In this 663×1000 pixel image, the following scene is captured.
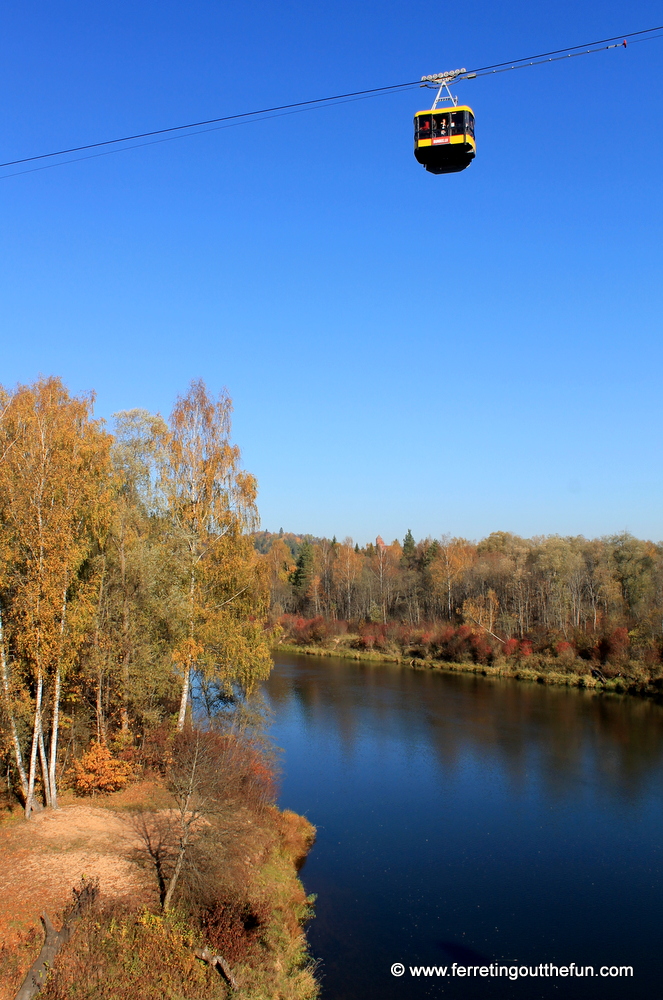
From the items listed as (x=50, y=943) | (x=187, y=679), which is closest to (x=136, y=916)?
(x=50, y=943)

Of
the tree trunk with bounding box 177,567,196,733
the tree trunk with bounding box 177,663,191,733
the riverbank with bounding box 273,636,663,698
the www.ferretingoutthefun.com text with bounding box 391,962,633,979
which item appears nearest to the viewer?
the www.ferretingoutthefun.com text with bounding box 391,962,633,979

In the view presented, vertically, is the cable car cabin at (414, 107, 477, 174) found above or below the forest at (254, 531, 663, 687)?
above

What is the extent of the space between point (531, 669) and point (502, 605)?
11.5 metres

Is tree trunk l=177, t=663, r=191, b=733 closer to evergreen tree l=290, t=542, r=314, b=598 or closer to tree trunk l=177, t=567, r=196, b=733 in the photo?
tree trunk l=177, t=567, r=196, b=733

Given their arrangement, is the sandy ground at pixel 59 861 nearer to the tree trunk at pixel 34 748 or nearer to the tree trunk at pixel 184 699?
the tree trunk at pixel 34 748

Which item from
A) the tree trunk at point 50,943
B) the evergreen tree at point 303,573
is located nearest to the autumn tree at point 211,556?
the tree trunk at point 50,943

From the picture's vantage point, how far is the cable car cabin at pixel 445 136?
9680mm

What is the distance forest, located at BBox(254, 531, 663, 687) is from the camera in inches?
1548

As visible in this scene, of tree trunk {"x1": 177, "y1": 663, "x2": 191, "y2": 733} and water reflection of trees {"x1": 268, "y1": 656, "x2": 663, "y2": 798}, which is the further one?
water reflection of trees {"x1": 268, "y1": 656, "x2": 663, "y2": 798}

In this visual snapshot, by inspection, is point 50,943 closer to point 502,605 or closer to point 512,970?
point 512,970

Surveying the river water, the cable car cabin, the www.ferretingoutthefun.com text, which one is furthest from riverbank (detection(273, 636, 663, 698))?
the cable car cabin

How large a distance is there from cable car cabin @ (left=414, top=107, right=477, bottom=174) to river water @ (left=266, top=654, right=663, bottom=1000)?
41.8ft

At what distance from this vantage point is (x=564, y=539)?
194 ft

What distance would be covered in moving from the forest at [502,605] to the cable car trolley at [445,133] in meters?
27.0
